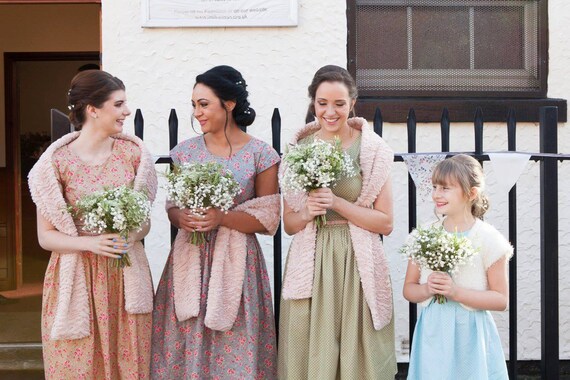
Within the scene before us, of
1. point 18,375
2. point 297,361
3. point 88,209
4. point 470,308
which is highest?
point 88,209

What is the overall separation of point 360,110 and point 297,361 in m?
2.39

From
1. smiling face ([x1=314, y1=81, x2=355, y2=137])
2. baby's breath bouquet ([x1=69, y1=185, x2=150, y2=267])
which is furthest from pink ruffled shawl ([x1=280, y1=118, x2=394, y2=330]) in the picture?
baby's breath bouquet ([x1=69, y1=185, x2=150, y2=267])

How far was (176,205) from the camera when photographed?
4.20 meters

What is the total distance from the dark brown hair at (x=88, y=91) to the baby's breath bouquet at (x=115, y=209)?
1.58 feet

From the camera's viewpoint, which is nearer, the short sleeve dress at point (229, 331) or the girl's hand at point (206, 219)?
the girl's hand at point (206, 219)

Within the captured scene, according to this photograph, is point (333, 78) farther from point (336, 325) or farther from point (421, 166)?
point (336, 325)

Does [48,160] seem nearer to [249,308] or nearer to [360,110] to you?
[249,308]

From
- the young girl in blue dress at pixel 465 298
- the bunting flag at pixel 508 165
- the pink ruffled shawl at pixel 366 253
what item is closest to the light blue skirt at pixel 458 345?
the young girl in blue dress at pixel 465 298

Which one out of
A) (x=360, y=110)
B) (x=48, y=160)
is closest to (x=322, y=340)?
(x=48, y=160)

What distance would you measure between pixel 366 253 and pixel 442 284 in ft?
1.33

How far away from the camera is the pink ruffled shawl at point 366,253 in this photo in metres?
4.07

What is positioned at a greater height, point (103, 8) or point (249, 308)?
point (103, 8)

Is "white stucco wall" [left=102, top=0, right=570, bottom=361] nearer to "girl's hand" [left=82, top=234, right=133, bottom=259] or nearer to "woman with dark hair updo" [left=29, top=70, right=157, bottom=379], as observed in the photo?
"woman with dark hair updo" [left=29, top=70, right=157, bottom=379]

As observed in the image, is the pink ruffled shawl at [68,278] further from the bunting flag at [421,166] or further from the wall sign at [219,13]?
the wall sign at [219,13]
